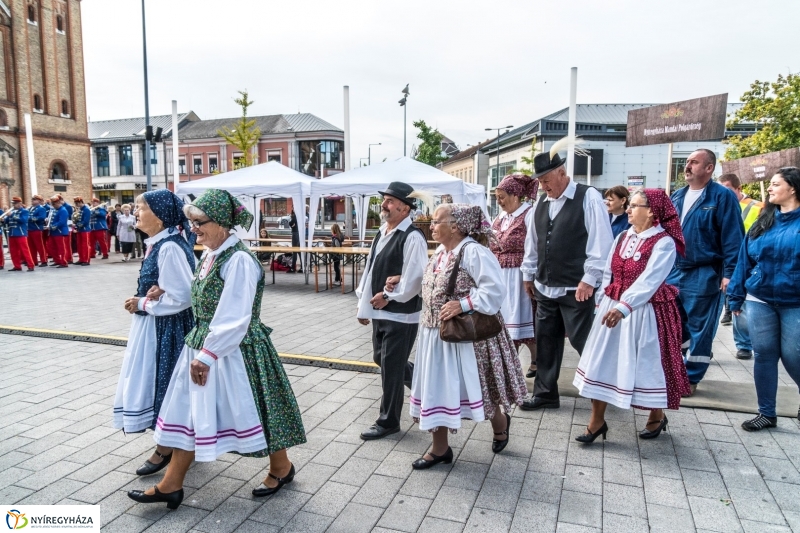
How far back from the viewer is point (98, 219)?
17266mm

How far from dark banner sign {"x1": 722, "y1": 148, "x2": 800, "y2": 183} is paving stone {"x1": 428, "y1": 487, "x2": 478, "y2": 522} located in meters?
7.37

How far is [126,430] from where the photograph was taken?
3188mm

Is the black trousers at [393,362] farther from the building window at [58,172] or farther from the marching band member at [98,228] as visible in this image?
the building window at [58,172]

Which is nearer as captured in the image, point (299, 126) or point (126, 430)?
point (126, 430)

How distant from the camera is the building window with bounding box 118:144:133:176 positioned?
5928 centimetres

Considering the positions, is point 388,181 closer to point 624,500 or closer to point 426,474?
point 426,474

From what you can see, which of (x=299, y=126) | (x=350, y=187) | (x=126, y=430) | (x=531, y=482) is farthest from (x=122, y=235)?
(x=299, y=126)

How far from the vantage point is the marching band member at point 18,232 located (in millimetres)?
13727

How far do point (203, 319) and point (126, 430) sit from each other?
3.14ft

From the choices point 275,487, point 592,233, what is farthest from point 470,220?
point 275,487

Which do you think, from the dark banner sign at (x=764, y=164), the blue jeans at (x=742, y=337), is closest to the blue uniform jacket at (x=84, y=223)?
the dark banner sign at (x=764, y=164)

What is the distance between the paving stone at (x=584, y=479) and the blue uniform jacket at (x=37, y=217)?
15.7 m

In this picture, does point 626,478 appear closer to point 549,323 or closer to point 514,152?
point 549,323

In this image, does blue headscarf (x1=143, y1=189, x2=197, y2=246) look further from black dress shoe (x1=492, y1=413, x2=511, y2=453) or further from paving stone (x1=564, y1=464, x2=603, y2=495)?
paving stone (x1=564, y1=464, x2=603, y2=495)
